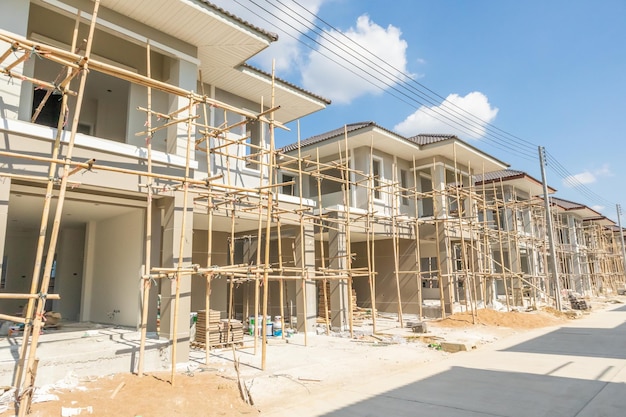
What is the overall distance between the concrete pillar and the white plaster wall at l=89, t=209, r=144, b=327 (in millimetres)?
3472

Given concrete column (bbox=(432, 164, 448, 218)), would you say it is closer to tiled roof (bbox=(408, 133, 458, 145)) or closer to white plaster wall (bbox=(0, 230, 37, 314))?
tiled roof (bbox=(408, 133, 458, 145))

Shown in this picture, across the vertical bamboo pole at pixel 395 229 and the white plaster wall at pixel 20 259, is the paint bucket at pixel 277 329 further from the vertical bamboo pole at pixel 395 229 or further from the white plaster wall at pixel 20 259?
the white plaster wall at pixel 20 259

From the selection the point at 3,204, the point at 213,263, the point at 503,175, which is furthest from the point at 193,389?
the point at 503,175

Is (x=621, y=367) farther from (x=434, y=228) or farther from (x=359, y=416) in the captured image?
(x=434, y=228)

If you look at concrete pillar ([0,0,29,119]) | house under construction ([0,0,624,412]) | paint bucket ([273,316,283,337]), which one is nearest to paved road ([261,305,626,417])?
house under construction ([0,0,624,412])

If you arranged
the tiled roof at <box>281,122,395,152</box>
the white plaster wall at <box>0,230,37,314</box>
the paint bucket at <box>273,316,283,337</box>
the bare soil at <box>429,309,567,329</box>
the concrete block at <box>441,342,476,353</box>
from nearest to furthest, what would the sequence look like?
the concrete block at <box>441,342,476,353</box>, the paint bucket at <box>273,316,283,337</box>, the white plaster wall at <box>0,230,37,314</box>, the bare soil at <box>429,309,567,329</box>, the tiled roof at <box>281,122,395,152</box>

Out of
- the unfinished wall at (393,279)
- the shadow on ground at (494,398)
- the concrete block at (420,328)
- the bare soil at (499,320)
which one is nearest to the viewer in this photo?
the shadow on ground at (494,398)

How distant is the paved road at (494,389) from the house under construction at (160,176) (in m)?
2.28

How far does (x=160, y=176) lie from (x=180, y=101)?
357cm

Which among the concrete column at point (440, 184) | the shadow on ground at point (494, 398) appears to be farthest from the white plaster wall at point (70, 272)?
the concrete column at point (440, 184)

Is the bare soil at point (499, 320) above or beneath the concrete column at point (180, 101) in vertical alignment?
beneath

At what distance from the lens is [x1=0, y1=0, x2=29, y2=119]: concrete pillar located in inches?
284

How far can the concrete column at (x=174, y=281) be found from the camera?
8188mm

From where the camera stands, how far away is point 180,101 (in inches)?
382
